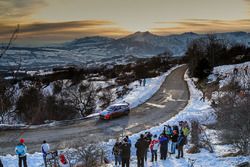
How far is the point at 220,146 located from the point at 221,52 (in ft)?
200

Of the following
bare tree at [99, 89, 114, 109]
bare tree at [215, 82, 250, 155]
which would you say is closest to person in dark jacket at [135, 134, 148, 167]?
bare tree at [215, 82, 250, 155]

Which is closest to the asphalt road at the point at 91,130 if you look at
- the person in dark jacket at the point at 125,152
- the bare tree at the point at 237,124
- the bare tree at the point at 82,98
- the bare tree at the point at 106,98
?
the person in dark jacket at the point at 125,152

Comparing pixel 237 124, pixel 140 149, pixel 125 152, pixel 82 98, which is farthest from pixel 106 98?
pixel 237 124

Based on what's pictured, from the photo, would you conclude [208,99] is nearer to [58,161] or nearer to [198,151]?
[198,151]

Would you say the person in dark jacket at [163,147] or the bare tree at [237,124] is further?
the person in dark jacket at [163,147]

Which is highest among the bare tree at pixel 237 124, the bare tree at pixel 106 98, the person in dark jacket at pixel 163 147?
the bare tree at pixel 237 124

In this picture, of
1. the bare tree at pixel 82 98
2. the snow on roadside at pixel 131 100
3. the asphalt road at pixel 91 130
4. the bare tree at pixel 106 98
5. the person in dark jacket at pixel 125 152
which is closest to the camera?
the person in dark jacket at pixel 125 152

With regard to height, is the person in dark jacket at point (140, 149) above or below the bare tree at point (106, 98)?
above

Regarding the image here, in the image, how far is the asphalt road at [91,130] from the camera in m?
23.3

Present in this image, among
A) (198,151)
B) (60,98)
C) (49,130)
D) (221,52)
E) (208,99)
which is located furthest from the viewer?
(221,52)

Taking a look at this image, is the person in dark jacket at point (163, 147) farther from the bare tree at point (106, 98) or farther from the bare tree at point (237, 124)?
the bare tree at point (106, 98)

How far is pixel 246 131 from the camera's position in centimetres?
1603

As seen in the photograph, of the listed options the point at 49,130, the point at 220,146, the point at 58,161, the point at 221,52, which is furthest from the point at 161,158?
the point at 221,52

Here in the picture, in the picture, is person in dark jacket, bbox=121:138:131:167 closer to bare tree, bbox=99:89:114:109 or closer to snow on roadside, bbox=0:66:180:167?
snow on roadside, bbox=0:66:180:167
